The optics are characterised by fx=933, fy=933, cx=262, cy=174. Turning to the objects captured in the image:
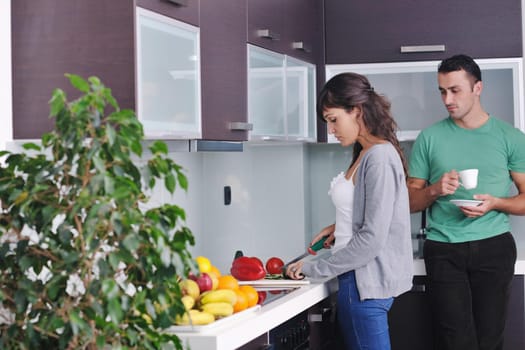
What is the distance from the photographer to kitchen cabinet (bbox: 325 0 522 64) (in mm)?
4227

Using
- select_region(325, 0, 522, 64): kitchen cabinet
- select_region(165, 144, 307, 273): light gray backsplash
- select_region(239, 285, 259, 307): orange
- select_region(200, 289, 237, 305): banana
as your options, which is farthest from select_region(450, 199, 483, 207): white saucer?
select_region(200, 289, 237, 305): banana

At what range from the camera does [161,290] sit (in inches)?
75.5

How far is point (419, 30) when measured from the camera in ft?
14.1

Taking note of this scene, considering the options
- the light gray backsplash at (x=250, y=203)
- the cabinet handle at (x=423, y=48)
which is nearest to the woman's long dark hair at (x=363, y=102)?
the light gray backsplash at (x=250, y=203)

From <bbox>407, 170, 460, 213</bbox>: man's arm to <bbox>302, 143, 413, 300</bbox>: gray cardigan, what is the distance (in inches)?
24.2

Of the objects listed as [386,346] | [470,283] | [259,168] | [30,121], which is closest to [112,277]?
[30,121]

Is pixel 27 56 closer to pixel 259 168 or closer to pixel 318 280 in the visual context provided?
pixel 318 280

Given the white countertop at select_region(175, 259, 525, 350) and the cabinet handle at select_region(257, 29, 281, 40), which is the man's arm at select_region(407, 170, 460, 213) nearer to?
the white countertop at select_region(175, 259, 525, 350)

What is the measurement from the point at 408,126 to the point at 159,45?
2126 mm

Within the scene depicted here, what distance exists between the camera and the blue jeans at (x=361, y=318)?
309 cm

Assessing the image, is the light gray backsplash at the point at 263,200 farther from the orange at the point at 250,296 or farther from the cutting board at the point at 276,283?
the orange at the point at 250,296

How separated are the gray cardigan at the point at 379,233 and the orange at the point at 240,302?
1.57ft

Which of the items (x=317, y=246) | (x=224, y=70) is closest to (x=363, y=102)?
(x=224, y=70)

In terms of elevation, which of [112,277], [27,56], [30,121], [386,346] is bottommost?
[386,346]
